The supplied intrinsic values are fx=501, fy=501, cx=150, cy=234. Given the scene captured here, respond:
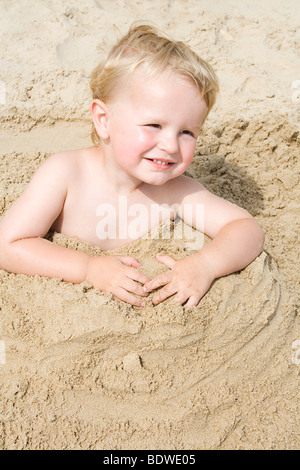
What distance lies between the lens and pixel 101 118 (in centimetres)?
213

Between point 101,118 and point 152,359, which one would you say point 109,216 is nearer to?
point 101,118

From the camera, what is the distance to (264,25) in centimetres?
392

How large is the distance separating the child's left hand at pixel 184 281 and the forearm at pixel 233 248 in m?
0.05

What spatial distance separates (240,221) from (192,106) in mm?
560

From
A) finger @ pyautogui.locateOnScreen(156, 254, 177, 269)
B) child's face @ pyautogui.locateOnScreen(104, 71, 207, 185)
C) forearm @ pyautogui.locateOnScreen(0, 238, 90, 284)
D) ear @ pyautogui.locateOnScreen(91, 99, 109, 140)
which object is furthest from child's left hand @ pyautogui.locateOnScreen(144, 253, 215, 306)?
ear @ pyautogui.locateOnScreen(91, 99, 109, 140)

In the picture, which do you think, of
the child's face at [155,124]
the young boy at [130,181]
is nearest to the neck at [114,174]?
the young boy at [130,181]

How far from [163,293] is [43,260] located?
477 mm

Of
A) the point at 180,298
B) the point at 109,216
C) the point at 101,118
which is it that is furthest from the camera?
the point at 109,216

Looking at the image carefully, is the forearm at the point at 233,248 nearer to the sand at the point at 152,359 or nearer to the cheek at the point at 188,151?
the sand at the point at 152,359

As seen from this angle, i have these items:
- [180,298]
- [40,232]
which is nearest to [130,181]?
[40,232]

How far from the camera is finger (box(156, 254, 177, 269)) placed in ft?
6.30

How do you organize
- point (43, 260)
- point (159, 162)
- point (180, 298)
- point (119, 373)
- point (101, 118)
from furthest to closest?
point (101, 118), point (159, 162), point (43, 260), point (180, 298), point (119, 373)
